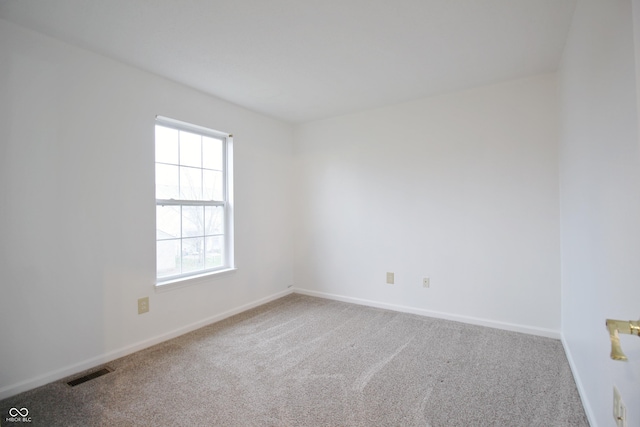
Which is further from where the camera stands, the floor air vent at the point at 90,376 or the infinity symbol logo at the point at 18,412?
the floor air vent at the point at 90,376

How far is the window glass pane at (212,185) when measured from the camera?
130 inches

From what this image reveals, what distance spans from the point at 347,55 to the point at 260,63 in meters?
0.70

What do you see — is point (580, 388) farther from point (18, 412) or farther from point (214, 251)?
point (18, 412)

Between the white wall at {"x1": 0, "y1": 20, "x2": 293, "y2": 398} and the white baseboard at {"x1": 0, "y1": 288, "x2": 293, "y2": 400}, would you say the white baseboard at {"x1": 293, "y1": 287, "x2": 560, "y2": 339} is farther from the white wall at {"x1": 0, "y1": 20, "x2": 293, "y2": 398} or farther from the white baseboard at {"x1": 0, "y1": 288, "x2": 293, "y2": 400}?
the white wall at {"x1": 0, "y1": 20, "x2": 293, "y2": 398}

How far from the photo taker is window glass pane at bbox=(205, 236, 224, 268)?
3309mm

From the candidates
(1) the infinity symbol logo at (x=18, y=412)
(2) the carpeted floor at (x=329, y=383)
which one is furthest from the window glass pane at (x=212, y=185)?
(1) the infinity symbol logo at (x=18, y=412)

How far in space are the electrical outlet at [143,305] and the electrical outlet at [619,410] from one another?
3.00 metres

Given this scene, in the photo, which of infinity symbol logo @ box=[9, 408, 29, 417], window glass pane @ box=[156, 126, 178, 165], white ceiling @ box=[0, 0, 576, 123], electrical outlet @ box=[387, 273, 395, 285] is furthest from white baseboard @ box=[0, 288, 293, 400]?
white ceiling @ box=[0, 0, 576, 123]

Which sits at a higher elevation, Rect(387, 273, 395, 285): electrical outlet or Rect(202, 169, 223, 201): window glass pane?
Rect(202, 169, 223, 201): window glass pane

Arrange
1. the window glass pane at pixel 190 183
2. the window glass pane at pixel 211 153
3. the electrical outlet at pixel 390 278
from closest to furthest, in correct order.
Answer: the window glass pane at pixel 190 183, the window glass pane at pixel 211 153, the electrical outlet at pixel 390 278

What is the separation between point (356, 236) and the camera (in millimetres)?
3846

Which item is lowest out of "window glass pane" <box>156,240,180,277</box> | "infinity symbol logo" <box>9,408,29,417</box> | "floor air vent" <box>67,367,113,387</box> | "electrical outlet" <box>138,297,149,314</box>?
"infinity symbol logo" <box>9,408,29,417</box>

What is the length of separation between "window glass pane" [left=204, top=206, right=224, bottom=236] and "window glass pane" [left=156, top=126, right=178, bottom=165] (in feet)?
1.99

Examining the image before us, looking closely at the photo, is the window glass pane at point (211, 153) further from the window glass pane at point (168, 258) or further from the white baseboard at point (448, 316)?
the white baseboard at point (448, 316)
